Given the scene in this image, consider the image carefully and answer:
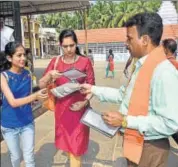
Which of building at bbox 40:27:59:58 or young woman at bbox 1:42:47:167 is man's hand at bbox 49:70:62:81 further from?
building at bbox 40:27:59:58

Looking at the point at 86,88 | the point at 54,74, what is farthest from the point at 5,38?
the point at 86,88

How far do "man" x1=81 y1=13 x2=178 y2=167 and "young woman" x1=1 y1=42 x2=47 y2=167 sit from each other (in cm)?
81

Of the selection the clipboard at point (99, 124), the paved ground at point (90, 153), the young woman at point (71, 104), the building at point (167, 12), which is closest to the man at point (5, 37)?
the young woman at point (71, 104)

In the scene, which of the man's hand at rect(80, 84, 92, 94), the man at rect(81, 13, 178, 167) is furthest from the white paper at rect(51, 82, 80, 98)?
the man at rect(81, 13, 178, 167)

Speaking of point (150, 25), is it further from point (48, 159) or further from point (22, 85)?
point (48, 159)

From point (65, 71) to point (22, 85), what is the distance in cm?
34

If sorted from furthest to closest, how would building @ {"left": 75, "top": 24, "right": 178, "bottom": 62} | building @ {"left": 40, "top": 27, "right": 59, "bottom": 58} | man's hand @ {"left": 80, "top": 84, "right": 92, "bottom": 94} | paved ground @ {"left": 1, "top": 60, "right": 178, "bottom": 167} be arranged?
building @ {"left": 40, "top": 27, "right": 59, "bottom": 58}, building @ {"left": 75, "top": 24, "right": 178, "bottom": 62}, paved ground @ {"left": 1, "top": 60, "right": 178, "bottom": 167}, man's hand @ {"left": 80, "top": 84, "right": 92, "bottom": 94}

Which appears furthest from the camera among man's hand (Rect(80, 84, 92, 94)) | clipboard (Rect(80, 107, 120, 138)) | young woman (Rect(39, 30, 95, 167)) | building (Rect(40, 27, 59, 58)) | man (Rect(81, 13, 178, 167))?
building (Rect(40, 27, 59, 58))

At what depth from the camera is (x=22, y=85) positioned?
8.20ft

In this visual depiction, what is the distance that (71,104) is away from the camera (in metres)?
2.82

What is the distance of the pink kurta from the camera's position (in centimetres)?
279

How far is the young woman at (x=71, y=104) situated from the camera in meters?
2.70

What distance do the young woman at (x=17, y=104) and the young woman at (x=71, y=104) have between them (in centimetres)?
20

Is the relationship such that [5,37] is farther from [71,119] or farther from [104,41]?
[104,41]
